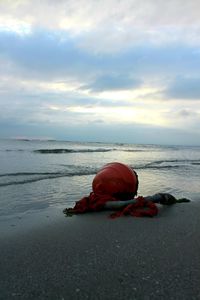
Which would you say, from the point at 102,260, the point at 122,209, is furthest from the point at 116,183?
the point at 102,260

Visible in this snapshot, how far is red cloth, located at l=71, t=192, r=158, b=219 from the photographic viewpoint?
630 centimetres

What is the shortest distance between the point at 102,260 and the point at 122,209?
9.71ft

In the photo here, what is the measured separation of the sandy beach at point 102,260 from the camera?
307cm

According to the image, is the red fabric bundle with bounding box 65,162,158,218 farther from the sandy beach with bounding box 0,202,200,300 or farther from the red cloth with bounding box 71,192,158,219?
the sandy beach with bounding box 0,202,200,300

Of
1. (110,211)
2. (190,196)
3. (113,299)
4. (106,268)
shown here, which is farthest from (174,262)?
(190,196)

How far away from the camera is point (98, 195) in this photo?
7.23m

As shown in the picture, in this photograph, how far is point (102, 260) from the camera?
150 inches

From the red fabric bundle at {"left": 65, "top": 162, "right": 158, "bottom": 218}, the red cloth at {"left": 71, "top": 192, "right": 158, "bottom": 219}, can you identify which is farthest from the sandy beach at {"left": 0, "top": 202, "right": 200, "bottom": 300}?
the red fabric bundle at {"left": 65, "top": 162, "right": 158, "bottom": 218}

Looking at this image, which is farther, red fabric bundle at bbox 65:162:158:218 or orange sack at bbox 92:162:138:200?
orange sack at bbox 92:162:138:200

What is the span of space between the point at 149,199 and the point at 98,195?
3.68 feet

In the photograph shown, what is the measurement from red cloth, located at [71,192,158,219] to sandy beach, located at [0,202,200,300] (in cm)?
37

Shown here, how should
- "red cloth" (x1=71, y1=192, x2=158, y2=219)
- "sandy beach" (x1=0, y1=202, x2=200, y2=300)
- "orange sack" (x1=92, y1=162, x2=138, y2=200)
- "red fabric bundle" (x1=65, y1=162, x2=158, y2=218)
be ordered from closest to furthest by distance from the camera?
"sandy beach" (x1=0, y1=202, x2=200, y2=300) → "red cloth" (x1=71, y1=192, x2=158, y2=219) → "red fabric bundle" (x1=65, y1=162, x2=158, y2=218) → "orange sack" (x1=92, y1=162, x2=138, y2=200)

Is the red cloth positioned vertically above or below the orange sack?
below

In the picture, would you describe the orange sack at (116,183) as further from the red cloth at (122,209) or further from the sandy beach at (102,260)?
the sandy beach at (102,260)
